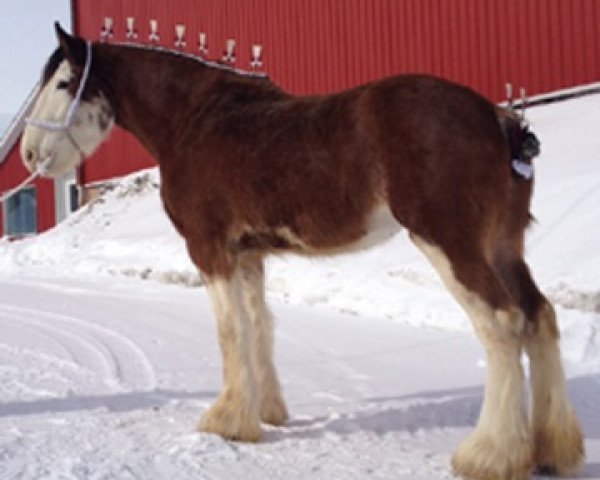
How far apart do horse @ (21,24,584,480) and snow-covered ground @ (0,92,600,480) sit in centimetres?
30

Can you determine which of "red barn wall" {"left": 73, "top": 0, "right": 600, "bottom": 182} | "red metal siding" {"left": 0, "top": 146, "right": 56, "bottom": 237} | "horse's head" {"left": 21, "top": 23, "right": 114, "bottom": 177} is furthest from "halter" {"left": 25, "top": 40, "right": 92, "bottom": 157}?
"red metal siding" {"left": 0, "top": 146, "right": 56, "bottom": 237}

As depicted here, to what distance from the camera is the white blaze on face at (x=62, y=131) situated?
3742 millimetres

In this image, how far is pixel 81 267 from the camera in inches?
453

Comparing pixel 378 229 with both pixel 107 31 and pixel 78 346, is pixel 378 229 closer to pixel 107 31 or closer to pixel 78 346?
pixel 107 31

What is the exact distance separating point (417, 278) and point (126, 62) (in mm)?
3558

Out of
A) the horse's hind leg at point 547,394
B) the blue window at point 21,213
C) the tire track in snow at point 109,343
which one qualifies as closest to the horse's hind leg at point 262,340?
the tire track in snow at point 109,343

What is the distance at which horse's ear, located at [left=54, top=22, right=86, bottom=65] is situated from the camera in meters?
3.67

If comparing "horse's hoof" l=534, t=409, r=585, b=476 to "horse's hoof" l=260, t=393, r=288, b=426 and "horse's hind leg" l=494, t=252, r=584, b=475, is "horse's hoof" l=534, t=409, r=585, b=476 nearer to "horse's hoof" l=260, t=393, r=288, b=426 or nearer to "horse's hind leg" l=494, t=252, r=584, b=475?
"horse's hind leg" l=494, t=252, r=584, b=475

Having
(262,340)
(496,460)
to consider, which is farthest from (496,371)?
(262,340)

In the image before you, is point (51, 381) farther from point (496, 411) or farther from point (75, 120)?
point (496, 411)

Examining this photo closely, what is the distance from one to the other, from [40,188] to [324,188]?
19.5 meters

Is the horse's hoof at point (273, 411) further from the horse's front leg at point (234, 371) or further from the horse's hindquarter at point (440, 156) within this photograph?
the horse's hindquarter at point (440, 156)

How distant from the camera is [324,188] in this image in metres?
2.96

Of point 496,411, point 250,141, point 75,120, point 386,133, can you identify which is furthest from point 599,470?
point 75,120
